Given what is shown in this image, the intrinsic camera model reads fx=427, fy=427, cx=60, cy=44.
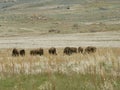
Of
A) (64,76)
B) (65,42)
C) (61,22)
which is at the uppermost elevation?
(64,76)

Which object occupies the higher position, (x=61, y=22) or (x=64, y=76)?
(x=64, y=76)

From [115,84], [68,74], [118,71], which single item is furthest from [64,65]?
[115,84]

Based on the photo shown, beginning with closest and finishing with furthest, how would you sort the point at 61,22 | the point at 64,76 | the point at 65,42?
the point at 64,76
the point at 65,42
the point at 61,22

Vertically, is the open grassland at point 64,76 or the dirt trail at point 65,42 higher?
the open grassland at point 64,76

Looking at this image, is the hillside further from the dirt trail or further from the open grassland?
the open grassland

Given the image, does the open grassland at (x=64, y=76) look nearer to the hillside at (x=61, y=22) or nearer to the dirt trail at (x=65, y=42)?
the dirt trail at (x=65, y=42)

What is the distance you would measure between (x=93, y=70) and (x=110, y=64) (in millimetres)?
1348

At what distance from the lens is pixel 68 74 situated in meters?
13.5

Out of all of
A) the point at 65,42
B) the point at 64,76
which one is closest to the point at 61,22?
the point at 65,42

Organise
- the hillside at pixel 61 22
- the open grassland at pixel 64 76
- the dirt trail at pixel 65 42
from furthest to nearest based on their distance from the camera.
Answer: the hillside at pixel 61 22, the dirt trail at pixel 65 42, the open grassland at pixel 64 76

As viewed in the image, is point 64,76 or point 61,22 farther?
point 61,22

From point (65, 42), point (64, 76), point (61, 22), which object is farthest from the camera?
point (61, 22)

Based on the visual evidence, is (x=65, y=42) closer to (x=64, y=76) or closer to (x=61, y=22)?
(x=64, y=76)

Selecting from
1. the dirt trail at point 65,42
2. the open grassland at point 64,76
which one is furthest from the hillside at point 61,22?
the open grassland at point 64,76
